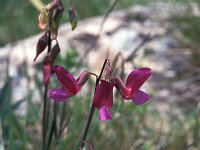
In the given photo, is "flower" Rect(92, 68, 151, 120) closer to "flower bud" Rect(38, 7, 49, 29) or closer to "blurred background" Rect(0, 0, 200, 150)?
"flower bud" Rect(38, 7, 49, 29)

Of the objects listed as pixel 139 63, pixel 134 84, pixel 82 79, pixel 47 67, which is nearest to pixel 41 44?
pixel 47 67

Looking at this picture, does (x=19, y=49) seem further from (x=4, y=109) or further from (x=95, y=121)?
(x=95, y=121)

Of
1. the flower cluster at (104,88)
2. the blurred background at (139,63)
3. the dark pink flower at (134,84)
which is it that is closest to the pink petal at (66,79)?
the flower cluster at (104,88)

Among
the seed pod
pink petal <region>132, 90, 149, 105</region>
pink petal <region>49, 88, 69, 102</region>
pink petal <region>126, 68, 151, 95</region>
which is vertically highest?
the seed pod

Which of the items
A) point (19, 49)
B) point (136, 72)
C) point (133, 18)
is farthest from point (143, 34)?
point (136, 72)

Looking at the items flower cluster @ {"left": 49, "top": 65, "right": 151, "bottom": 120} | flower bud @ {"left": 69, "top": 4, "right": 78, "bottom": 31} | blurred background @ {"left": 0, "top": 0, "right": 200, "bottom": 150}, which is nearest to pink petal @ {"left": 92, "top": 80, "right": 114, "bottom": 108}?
flower cluster @ {"left": 49, "top": 65, "right": 151, "bottom": 120}

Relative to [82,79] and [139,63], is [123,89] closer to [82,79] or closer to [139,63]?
[82,79]

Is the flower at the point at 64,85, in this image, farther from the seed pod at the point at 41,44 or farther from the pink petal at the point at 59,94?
the seed pod at the point at 41,44

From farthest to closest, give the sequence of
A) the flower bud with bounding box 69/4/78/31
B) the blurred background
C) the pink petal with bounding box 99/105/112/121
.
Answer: the blurred background < the flower bud with bounding box 69/4/78/31 < the pink petal with bounding box 99/105/112/121
